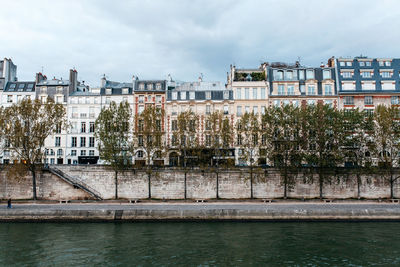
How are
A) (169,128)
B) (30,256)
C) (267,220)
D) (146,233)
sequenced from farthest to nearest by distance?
1. (169,128)
2. (267,220)
3. (146,233)
4. (30,256)

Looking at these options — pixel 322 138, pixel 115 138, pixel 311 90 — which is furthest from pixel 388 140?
pixel 115 138

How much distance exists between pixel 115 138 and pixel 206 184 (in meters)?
11.5

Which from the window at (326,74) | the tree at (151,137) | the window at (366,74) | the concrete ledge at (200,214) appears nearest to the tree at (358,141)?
the concrete ledge at (200,214)

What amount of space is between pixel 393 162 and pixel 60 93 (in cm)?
4649

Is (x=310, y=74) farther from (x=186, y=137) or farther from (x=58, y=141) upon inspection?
(x=58, y=141)

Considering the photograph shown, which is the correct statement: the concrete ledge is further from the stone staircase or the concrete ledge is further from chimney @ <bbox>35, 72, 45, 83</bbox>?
chimney @ <bbox>35, 72, 45, 83</bbox>

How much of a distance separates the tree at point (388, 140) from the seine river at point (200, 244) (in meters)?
13.0

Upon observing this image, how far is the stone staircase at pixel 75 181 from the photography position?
129 ft

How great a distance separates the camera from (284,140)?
133 ft

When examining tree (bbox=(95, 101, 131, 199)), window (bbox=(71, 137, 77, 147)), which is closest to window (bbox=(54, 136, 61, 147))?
window (bbox=(71, 137, 77, 147))

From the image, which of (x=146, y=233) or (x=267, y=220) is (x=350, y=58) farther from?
(x=146, y=233)

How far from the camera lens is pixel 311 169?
40.8 metres

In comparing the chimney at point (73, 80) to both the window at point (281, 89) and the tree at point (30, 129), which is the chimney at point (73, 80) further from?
the window at point (281, 89)

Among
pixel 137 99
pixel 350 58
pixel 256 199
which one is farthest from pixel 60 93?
pixel 350 58
